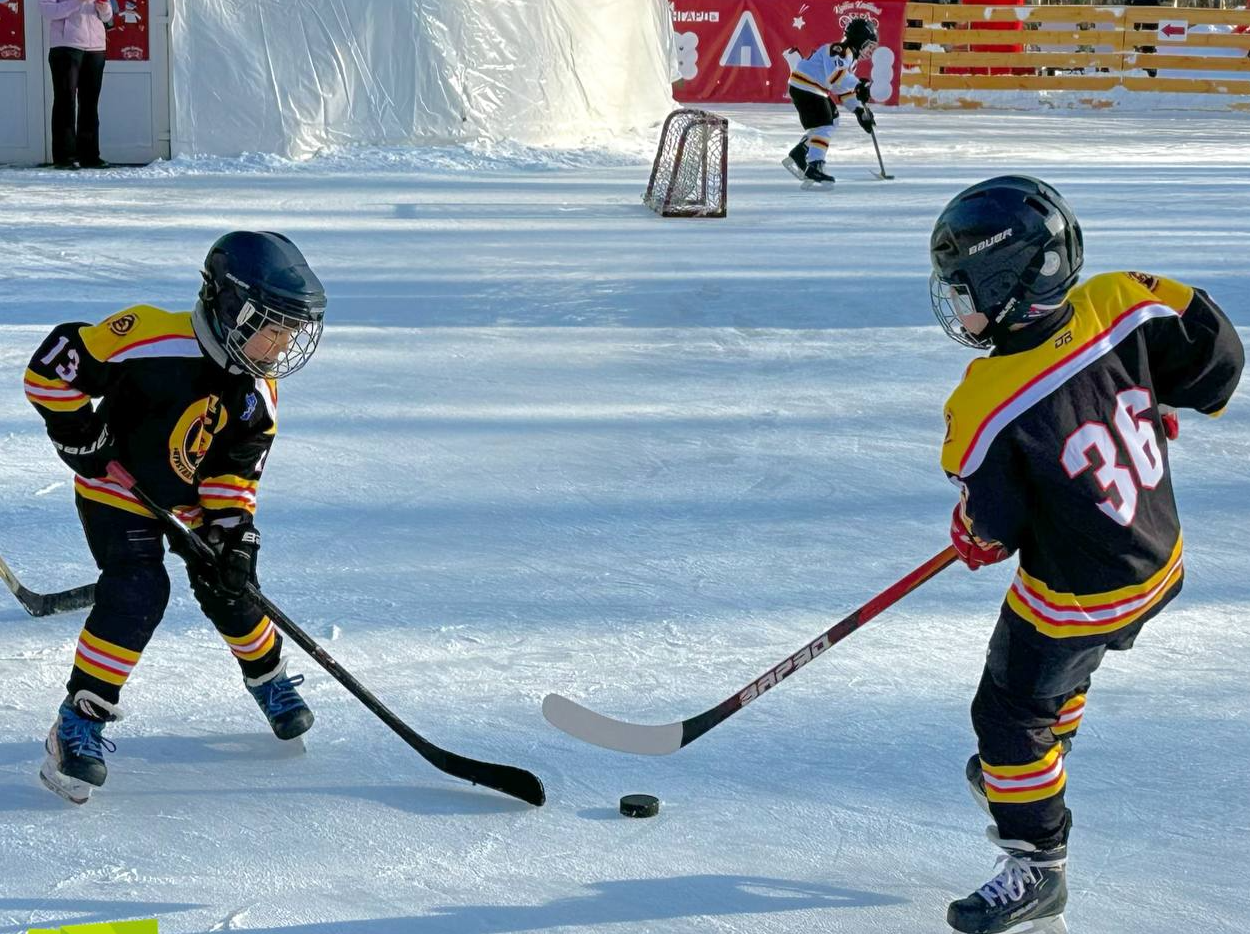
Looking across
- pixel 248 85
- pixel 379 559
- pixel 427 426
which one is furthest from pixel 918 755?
pixel 248 85

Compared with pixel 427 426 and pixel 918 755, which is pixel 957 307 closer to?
pixel 918 755

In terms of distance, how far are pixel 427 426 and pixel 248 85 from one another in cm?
654

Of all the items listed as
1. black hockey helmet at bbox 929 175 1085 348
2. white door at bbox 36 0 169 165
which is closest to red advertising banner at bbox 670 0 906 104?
white door at bbox 36 0 169 165

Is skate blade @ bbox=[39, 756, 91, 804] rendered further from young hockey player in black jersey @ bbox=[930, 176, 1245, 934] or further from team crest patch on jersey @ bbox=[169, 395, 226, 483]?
young hockey player in black jersey @ bbox=[930, 176, 1245, 934]

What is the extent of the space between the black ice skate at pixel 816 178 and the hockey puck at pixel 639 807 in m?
8.09

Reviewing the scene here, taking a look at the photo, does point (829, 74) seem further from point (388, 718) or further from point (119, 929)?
point (119, 929)

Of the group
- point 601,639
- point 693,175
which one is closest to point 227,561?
point 601,639

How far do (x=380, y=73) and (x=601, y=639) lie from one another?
8463 millimetres

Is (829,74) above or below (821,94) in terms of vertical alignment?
above

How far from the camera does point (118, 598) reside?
2.53 m

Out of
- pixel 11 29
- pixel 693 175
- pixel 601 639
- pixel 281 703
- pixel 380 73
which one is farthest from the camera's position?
pixel 380 73

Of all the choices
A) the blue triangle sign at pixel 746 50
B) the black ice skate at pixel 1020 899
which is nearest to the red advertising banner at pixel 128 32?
the blue triangle sign at pixel 746 50

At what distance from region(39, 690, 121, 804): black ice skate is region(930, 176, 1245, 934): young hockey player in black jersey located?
1374 mm

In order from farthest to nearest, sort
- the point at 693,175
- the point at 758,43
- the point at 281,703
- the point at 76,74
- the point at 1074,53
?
the point at 1074,53
the point at 758,43
the point at 76,74
the point at 693,175
the point at 281,703
